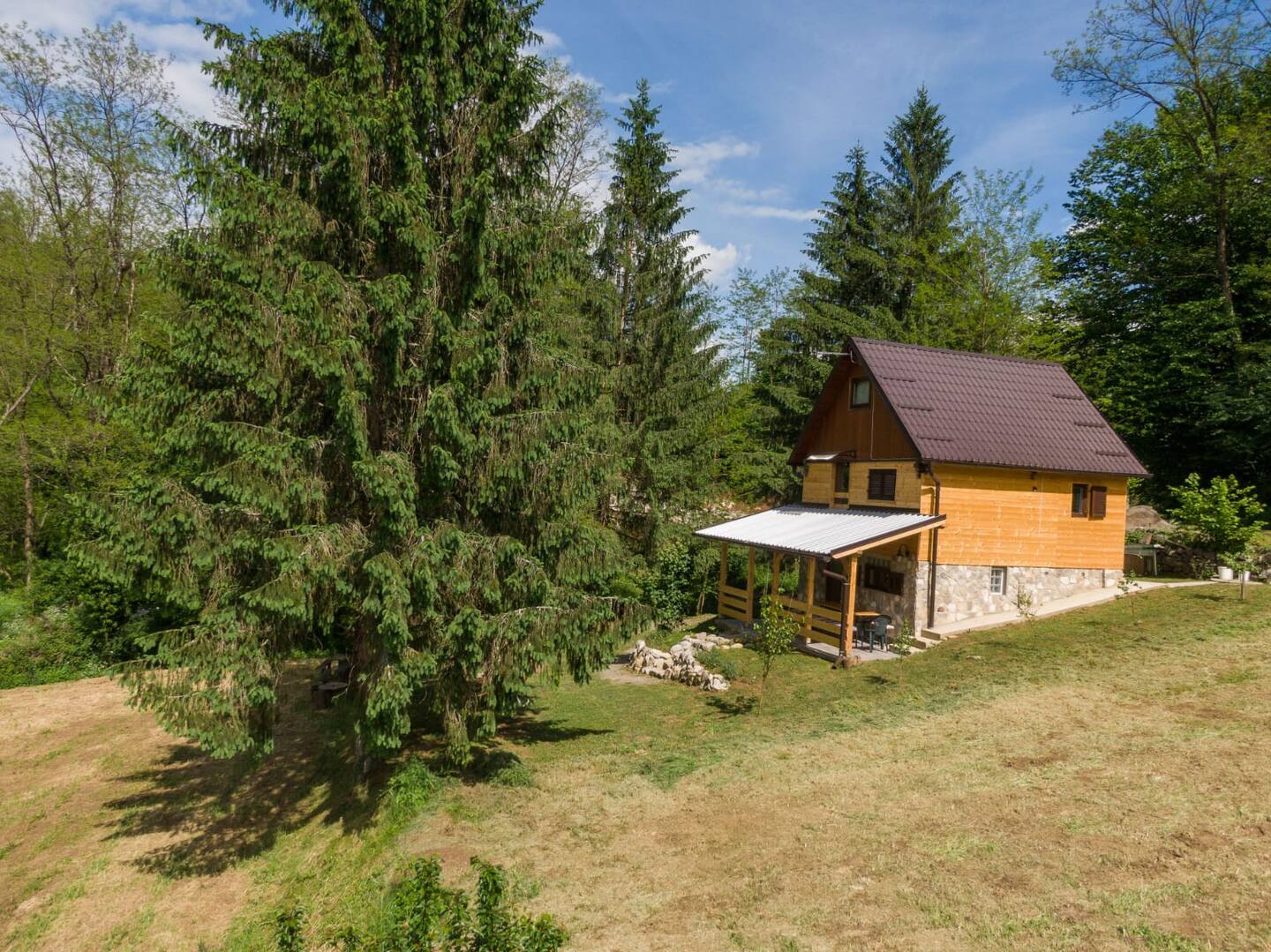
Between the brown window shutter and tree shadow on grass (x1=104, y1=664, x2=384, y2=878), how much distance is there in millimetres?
20038

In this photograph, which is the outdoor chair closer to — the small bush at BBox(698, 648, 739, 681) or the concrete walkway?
the concrete walkway

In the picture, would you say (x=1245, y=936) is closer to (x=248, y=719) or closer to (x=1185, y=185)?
(x=248, y=719)

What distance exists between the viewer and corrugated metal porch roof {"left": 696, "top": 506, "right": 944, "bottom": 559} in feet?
59.3

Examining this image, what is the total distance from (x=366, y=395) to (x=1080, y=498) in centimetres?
1975

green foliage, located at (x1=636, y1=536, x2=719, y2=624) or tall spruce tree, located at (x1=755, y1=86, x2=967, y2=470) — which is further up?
tall spruce tree, located at (x1=755, y1=86, x2=967, y2=470)

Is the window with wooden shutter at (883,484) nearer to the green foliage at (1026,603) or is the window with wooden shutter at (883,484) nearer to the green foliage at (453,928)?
the green foliage at (1026,603)

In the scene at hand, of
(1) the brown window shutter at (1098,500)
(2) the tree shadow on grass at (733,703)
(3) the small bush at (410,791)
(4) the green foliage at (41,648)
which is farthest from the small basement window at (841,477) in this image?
A: (4) the green foliage at (41,648)

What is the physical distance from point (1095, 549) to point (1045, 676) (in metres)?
7.65

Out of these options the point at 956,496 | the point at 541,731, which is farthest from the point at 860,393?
the point at 541,731

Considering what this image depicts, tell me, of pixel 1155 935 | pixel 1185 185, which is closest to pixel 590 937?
pixel 1155 935

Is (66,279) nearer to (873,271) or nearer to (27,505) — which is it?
(27,505)

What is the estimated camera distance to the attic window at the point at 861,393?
21609mm

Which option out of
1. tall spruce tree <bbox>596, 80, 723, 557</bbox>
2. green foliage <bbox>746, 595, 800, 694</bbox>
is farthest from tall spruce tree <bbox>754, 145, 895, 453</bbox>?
green foliage <bbox>746, 595, 800, 694</bbox>

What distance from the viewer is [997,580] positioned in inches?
779
